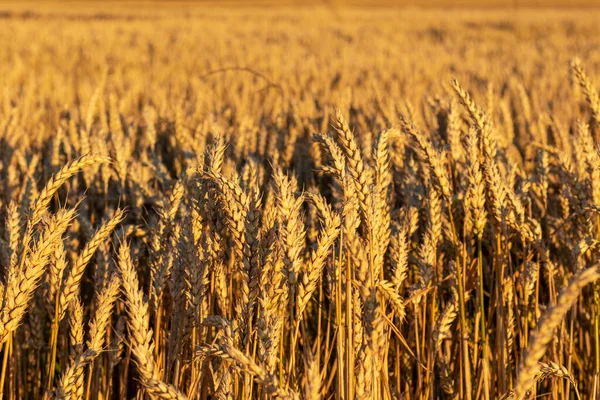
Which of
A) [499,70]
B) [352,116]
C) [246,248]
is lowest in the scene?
[246,248]

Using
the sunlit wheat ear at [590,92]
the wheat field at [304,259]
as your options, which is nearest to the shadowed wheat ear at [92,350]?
the wheat field at [304,259]

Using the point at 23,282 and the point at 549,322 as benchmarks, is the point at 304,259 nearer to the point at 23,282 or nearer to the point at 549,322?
the point at 23,282

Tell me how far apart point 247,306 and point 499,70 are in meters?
6.04

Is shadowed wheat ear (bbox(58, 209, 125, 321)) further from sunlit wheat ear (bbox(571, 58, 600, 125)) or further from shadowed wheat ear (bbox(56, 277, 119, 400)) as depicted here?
sunlit wheat ear (bbox(571, 58, 600, 125))

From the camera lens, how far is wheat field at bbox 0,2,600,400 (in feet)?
3.99

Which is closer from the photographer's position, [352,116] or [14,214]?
[14,214]

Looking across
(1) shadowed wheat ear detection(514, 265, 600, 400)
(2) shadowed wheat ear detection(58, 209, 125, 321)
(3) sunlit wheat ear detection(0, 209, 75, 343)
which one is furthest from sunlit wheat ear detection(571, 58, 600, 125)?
(3) sunlit wheat ear detection(0, 209, 75, 343)

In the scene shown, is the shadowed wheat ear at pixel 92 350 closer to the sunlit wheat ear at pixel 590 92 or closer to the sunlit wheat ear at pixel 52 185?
the sunlit wheat ear at pixel 52 185

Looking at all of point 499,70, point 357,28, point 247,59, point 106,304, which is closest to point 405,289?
point 106,304

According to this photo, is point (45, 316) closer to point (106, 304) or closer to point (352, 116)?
point (106, 304)

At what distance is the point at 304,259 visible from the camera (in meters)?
2.04

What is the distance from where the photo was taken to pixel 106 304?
1.28m

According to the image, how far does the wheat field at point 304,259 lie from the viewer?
1.21m

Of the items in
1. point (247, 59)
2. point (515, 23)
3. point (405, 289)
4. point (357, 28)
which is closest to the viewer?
point (405, 289)
